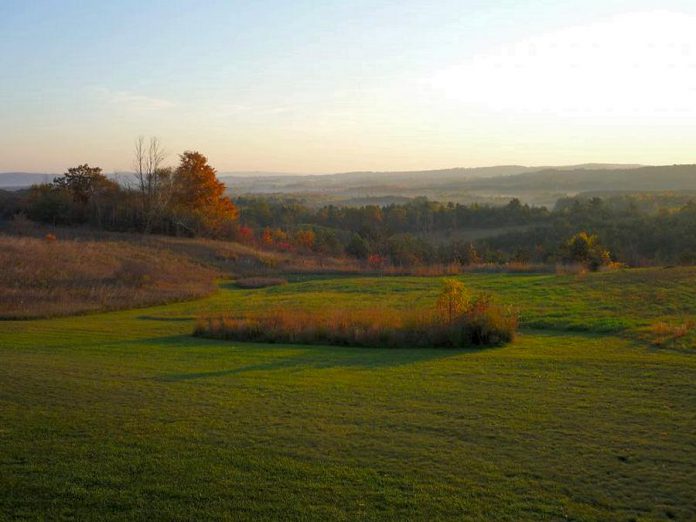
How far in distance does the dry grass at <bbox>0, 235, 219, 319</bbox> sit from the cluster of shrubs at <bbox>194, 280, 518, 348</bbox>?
9.53 metres

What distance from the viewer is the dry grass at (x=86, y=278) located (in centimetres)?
2911

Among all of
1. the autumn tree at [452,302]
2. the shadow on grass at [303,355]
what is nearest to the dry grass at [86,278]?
the shadow on grass at [303,355]

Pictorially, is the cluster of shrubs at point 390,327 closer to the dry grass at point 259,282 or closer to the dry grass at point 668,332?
the dry grass at point 668,332

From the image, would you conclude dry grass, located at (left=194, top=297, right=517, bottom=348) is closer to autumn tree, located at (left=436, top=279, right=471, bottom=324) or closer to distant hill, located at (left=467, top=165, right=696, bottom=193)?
autumn tree, located at (left=436, top=279, right=471, bottom=324)

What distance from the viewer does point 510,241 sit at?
8869cm

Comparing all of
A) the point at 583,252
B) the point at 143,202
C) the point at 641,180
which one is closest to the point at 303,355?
the point at 583,252

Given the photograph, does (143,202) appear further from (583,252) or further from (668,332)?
(668,332)

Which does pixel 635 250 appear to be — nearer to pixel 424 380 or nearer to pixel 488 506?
pixel 424 380

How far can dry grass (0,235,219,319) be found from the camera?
2911cm

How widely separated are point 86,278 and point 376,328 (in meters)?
22.2

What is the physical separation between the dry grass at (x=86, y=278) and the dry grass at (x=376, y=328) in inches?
376

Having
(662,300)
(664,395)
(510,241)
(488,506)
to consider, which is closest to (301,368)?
(664,395)

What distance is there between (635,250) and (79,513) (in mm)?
69019

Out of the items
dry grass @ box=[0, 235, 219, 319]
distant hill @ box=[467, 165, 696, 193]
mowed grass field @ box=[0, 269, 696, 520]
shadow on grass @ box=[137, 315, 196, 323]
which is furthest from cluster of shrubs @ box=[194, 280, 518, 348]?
distant hill @ box=[467, 165, 696, 193]
